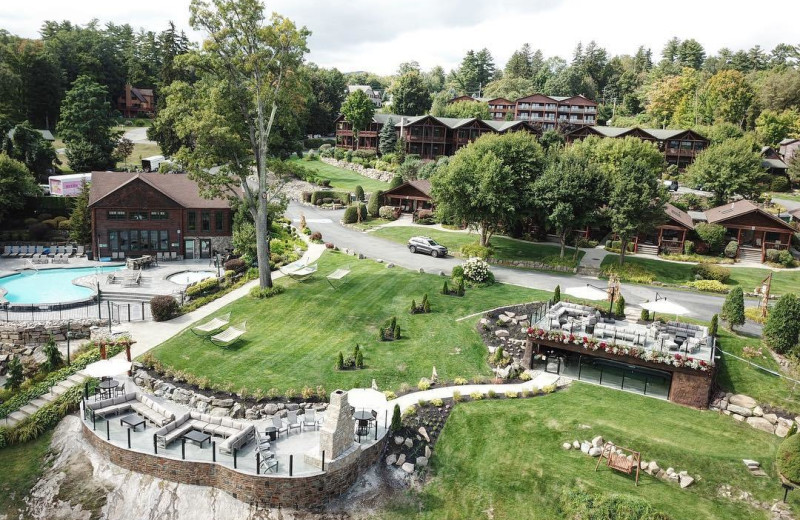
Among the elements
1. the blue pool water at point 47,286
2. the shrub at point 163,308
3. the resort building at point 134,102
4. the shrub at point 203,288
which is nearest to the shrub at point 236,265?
the shrub at point 203,288

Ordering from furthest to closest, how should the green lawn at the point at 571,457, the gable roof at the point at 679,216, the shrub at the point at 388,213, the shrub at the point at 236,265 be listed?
the shrub at the point at 388,213, the gable roof at the point at 679,216, the shrub at the point at 236,265, the green lawn at the point at 571,457

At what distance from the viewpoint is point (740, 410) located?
22.1 metres

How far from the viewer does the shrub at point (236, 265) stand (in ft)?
130

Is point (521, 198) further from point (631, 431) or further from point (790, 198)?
point (790, 198)

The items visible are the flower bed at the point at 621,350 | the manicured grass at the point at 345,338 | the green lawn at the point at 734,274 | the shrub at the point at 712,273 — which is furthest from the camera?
the green lawn at the point at 734,274

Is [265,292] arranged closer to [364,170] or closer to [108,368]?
[108,368]

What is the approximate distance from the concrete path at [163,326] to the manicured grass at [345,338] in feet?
2.68

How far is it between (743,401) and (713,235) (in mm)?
26696

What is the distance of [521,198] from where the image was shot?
41.6 meters

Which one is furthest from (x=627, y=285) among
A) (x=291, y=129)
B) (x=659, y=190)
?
(x=291, y=129)

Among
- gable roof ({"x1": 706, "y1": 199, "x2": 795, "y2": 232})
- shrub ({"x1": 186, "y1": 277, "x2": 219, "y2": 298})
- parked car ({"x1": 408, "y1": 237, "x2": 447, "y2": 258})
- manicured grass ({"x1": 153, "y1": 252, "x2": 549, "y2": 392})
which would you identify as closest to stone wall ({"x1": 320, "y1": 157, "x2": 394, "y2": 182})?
parked car ({"x1": 408, "y1": 237, "x2": 447, "y2": 258})

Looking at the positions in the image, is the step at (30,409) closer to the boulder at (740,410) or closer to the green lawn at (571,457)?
the green lawn at (571,457)

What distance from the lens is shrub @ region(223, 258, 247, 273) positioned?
39.5 m

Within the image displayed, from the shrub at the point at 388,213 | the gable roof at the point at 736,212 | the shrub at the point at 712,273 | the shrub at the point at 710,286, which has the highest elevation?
the gable roof at the point at 736,212
